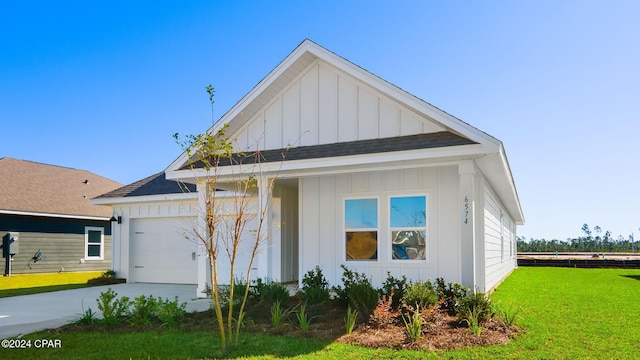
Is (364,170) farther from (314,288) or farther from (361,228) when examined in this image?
(314,288)

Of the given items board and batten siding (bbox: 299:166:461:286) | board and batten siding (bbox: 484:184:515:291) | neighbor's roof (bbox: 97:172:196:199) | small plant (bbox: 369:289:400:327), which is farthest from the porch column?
neighbor's roof (bbox: 97:172:196:199)

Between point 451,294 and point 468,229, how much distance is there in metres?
1.24

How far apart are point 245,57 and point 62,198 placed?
13.3 m

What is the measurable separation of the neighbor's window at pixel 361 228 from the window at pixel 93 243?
51.6 ft

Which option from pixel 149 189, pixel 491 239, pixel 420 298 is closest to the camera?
pixel 420 298

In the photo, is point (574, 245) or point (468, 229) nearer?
point (468, 229)

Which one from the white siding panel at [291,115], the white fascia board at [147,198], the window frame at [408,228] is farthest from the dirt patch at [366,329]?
the white fascia board at [147,198]

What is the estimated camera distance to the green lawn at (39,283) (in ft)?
50.0

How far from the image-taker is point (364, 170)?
33.9ft

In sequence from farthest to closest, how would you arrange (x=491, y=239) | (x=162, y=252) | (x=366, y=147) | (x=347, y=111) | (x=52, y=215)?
(x=52, y=215) < (x=162, y=252) < (x=491, y=239) < (x=347, y=111) < (x=366, y=147)

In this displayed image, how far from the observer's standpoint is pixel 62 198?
2223 cm

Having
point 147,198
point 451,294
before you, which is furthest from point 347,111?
point 147,198

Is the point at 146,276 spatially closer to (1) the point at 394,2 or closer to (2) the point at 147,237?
(2) the point at 147,237

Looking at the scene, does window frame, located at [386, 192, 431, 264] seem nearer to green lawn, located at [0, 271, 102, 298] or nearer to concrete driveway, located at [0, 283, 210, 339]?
concrete driveway, located at [0, 283, 210, 339]
